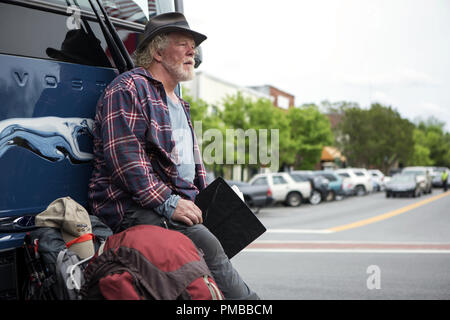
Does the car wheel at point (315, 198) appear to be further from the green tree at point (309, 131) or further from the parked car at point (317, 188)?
the green tree at point (309, 131)

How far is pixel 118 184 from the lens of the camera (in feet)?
7.95

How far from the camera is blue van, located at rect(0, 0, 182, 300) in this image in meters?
2.42

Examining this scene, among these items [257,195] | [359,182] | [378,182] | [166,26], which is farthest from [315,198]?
[166,26]

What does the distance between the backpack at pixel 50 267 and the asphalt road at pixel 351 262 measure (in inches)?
150

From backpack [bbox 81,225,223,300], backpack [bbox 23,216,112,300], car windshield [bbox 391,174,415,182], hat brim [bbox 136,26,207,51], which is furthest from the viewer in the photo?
car windshield [bbox 391,174,415,182]

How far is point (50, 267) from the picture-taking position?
214cm

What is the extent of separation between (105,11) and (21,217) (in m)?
1.42

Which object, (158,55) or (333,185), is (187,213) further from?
(333,185)

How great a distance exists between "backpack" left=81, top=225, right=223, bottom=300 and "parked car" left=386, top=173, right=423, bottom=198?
2796 centimetres

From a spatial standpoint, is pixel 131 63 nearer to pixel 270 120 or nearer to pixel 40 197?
pixel 40 197

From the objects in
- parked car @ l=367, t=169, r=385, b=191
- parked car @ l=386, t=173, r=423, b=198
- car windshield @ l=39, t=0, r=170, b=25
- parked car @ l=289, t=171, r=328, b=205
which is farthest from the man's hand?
parked car @ l=367, t=169, r=385, b=191

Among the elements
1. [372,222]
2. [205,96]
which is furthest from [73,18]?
[205,96]

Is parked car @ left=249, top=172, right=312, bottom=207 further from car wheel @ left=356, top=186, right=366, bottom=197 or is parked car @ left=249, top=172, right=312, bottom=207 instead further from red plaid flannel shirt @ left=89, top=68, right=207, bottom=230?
red plaid flannel shirt @ left=89, top=68, right=207, bottom=230

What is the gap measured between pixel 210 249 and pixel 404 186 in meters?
27.8
